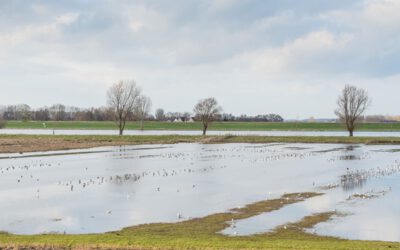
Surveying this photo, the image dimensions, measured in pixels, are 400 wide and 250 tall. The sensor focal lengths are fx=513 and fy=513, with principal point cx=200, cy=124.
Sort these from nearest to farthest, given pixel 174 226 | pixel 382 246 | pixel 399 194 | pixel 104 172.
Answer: pixel 382 246, pixel 174 226, pixel 399 194, pixel 104 172

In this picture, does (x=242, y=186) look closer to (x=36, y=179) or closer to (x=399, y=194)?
(x=399, y=194)

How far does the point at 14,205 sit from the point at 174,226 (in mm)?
A: 8360

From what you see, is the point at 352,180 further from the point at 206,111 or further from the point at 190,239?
the point at 206,111

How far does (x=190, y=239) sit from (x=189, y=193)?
10824 mm

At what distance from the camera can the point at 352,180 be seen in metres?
31.0

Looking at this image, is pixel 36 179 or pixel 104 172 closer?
pixel 36 179

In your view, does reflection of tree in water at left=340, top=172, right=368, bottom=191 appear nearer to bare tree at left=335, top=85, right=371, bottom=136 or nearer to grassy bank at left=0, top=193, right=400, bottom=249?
grassy bank at left=0, top=193, right=400, bottom=249

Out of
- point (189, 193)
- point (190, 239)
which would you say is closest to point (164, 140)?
point (189, 193)

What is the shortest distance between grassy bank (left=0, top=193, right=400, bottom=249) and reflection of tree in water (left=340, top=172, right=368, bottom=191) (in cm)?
1003

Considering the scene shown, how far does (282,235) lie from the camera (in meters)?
16.2

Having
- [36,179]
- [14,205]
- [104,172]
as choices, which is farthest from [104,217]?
[104,172]

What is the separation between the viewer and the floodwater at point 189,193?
18234mm

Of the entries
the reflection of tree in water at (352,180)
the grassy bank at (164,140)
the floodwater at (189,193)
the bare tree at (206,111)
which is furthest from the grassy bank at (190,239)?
the bare tree at (206,111)

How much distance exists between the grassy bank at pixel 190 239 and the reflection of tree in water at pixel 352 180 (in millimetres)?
10031
